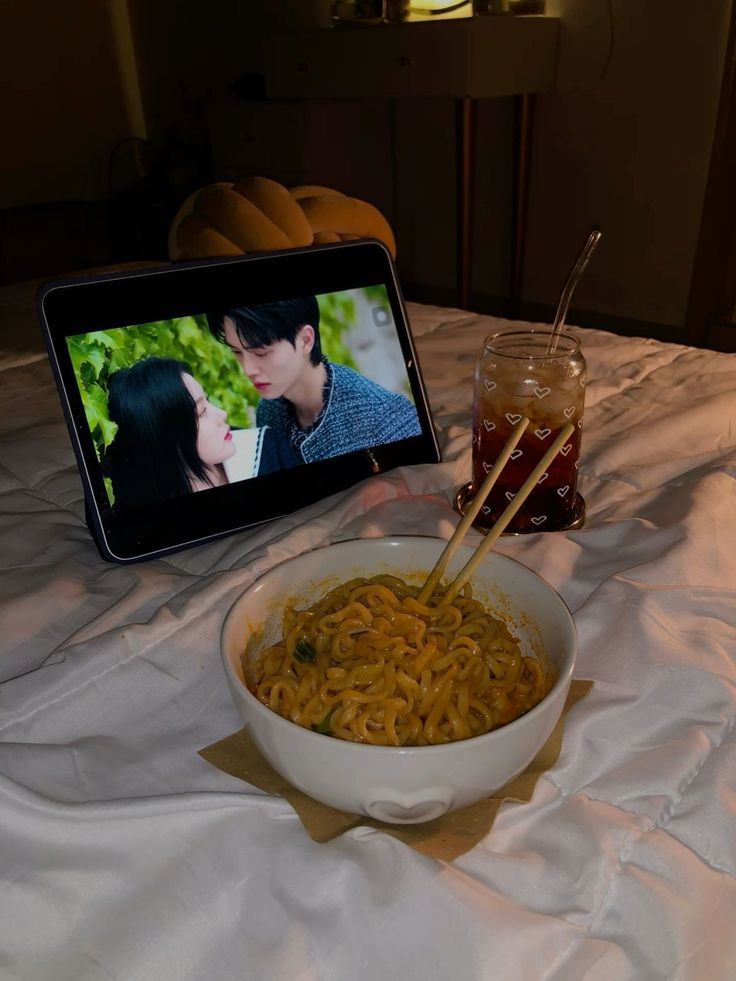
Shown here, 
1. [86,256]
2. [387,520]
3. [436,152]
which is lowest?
[86,256]

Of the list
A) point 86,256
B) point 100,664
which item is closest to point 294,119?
point 86,256

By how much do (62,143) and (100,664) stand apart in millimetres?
3769

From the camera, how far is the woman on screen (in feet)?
2.28

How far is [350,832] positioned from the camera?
17.4 inches

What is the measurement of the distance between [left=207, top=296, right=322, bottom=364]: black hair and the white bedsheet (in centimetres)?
16

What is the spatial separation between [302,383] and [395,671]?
38cm

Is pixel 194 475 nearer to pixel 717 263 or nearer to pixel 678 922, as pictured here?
pixel 678 922

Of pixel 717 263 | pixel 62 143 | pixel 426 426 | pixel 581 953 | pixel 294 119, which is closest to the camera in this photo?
pixel 581 953

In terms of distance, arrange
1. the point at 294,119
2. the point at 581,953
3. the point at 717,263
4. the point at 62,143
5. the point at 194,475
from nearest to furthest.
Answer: the point at 581,953 → the point at 194,475 → the point at 717,263 → the point at 294,119 → the point at 62,143

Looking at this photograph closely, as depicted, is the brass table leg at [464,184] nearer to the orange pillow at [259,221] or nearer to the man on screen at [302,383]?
the orange pillow at [259,221]

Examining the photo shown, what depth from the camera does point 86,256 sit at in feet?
9.83

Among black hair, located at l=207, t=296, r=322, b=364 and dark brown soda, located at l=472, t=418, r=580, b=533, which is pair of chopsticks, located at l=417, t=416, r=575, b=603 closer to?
dark brown soda, located at l=472, t=418, r=580, b=533

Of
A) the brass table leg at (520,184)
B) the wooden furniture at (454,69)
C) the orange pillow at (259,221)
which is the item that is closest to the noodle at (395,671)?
the orange pillow at (259,221)

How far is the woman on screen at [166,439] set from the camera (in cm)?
70
